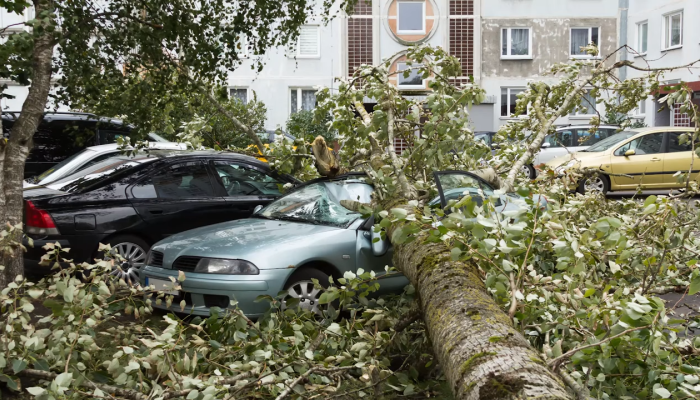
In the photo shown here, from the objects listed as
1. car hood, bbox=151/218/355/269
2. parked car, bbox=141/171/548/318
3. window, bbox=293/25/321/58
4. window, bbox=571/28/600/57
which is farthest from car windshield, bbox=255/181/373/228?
window, bbox=571/28/600/57

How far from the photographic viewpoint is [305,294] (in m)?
6.11

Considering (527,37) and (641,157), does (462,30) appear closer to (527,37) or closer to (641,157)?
(527,37)

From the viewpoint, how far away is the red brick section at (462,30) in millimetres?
35812

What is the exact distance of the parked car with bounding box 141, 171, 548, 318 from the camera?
233 inches

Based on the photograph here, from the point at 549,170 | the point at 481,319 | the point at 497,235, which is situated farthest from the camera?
the point at 549,170

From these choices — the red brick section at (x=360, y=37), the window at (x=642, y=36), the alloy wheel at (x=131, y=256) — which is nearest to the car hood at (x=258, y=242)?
the alloy wheel at (x=131, y=256)

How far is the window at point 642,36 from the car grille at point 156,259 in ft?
105

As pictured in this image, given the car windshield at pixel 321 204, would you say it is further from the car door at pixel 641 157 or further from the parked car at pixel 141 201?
the car door at pixel 641 157

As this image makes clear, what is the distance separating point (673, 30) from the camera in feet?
104

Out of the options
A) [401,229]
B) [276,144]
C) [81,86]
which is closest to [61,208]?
[81,86]

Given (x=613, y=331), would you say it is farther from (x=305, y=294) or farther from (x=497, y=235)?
(x=305, y=294)

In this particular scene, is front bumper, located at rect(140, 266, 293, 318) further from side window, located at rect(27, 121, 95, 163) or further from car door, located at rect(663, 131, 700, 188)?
car door, located at rect(663, 131, 700, 188)

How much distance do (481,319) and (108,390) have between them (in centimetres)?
177

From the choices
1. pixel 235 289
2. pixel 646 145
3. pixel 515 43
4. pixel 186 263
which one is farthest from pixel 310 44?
pixel 235 289
